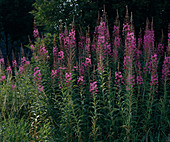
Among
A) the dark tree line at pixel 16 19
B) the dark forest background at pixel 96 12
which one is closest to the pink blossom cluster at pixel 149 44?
the dark forest background at pixel 96 12

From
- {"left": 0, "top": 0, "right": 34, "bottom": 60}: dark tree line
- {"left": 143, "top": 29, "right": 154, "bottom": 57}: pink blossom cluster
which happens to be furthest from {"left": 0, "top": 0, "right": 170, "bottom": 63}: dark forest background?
{"left": 0, "top": 0, "right": 34, "bottom": 60}: dark tree line

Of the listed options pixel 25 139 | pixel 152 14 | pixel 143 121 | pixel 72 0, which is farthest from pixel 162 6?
pixel 25 139

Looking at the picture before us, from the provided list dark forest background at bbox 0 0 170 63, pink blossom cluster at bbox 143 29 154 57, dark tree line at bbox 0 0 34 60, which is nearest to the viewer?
pink blossom cluster at bbox 143 29 154 57

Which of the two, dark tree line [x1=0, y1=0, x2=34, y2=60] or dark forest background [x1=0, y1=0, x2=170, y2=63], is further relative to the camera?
dark tree line [x1=0, y1=0, x2=34, y2=60]

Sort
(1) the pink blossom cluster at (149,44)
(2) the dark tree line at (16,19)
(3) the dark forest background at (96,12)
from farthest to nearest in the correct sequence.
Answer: (2) the dark tree line at (16,19)
(3) the dark forest background at (96,12)
(1) the pink blossom cluster at (149,44)

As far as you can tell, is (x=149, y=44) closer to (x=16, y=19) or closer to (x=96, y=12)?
(x=96, y=12)

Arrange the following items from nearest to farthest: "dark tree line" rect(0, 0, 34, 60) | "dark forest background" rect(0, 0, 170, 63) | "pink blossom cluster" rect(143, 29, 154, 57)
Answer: "pink blossom cluster" rect(143, 29, 154, 57), "dark forest background" rect(0, 0, 170, 63), "dark tree line" rect(0, 0, 34, 60)

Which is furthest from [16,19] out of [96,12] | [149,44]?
[149,44]

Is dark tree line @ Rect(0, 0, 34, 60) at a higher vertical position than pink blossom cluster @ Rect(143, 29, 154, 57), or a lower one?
higher

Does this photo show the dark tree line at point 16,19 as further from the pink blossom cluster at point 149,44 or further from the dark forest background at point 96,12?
the pink blossom cluster at point 149,44

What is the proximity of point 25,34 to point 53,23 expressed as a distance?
8737 mm

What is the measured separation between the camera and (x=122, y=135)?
202 inches

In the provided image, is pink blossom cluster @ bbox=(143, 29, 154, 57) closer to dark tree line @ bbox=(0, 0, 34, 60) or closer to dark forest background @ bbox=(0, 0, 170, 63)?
dark forest background @ bbox=(0, 0, 170, 63)

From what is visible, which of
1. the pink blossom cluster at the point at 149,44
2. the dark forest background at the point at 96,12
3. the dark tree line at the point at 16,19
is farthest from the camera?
the dark tree line at the point at 16,19
